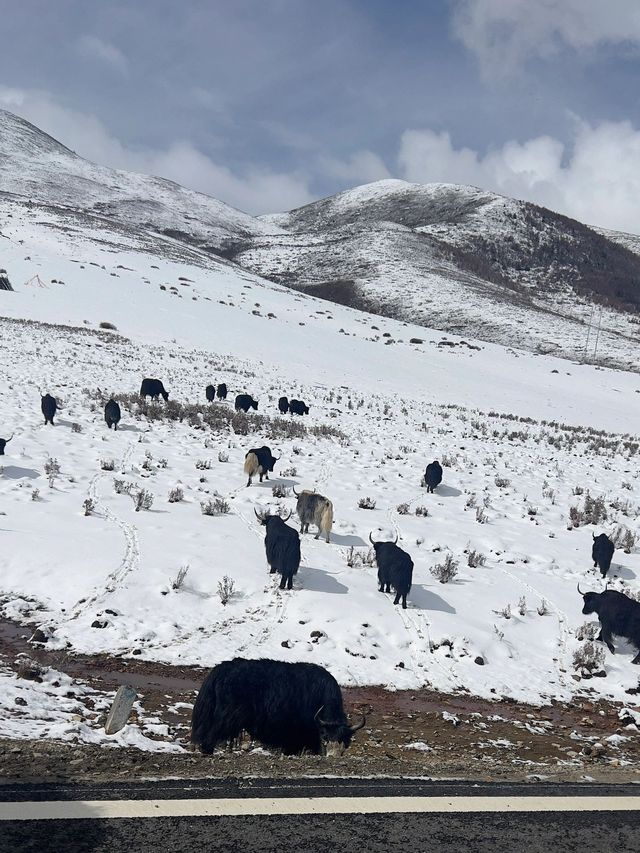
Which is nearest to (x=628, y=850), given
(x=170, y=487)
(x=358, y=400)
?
(x=170, y=487)

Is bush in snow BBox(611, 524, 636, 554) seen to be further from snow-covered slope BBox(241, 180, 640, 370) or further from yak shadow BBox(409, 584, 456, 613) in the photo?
snow-covered slope BBox(241, 180, 640, 370)

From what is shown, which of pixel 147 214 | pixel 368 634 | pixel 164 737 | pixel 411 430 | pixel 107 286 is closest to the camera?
pixel 164 737

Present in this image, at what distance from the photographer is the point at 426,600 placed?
343 inches

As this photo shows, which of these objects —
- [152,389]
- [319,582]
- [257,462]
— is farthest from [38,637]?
[152,389]

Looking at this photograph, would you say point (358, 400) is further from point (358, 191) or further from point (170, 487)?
point (358, 191)

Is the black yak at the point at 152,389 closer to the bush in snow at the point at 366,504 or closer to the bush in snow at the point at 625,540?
the bush in snow at the point at 366,504

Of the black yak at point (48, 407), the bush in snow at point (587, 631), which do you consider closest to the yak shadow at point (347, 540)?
the bush in snow at point (587, 631)

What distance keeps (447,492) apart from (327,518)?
515 centimetres

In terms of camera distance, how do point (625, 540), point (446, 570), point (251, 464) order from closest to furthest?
point (446, 570), point (625, 540), point (251, 464)

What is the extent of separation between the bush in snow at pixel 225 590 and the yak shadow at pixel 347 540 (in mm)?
2925

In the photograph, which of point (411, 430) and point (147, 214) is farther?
point (147, 214)

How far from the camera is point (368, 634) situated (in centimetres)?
760

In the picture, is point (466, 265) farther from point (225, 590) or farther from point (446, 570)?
point (225, 590)

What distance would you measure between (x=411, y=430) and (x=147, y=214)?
101493 millimetres
